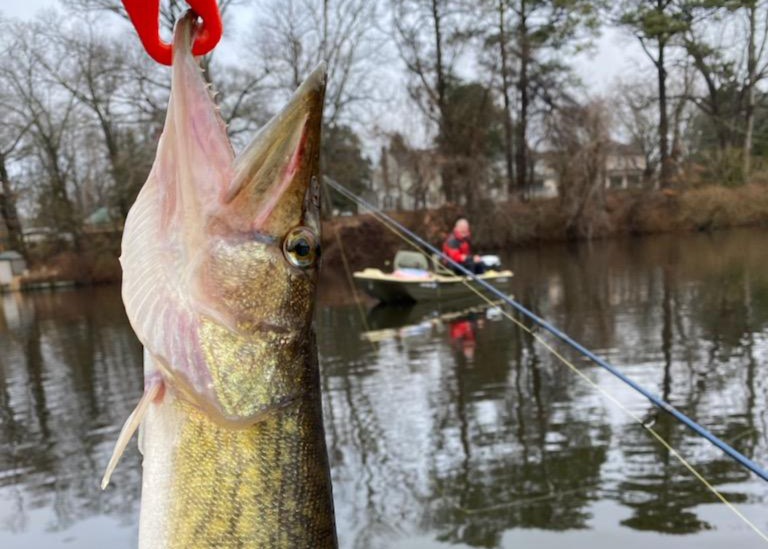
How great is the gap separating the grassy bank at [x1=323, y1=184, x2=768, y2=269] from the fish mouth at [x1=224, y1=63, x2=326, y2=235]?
1225 inches

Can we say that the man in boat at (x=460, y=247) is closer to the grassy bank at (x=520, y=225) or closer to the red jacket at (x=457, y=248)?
the red jacket at (x=457, y=248)

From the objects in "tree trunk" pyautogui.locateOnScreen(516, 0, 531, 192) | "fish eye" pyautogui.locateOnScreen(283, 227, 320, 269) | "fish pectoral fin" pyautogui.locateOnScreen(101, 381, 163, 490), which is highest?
"tree trunk" pyautogui.locateOnScreen(516, 0, 531, 192)

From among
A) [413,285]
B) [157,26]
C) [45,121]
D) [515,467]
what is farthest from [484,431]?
[45,121]

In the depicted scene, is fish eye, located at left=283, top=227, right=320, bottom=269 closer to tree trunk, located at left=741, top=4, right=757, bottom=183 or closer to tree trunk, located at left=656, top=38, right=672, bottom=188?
tree trunk, located at left=656, top=38, right=672, bottom=188

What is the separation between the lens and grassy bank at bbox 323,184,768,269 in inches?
1371

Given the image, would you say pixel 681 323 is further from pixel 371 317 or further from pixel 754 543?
pixel 754 543

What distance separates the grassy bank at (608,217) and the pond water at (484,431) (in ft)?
64.8

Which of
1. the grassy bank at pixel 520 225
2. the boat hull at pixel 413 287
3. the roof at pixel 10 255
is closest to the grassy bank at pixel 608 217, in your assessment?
the grassy bank at pixel 520 225

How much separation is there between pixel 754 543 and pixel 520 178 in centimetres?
3610

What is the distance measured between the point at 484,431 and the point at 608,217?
31.5 metres

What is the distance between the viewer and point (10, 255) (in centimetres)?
3241

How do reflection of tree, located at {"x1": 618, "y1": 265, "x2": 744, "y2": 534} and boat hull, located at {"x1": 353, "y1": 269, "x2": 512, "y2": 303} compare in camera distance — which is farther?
boat hull, located at {"x1": 353, "y1": 269, "x2": 512, "y2": 303}

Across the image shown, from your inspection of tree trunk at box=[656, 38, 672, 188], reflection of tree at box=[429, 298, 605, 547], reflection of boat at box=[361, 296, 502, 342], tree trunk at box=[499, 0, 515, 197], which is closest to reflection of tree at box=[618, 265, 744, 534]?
reflection of tree at box=[429, 298, 605, 547]

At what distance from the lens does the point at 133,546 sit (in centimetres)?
524
